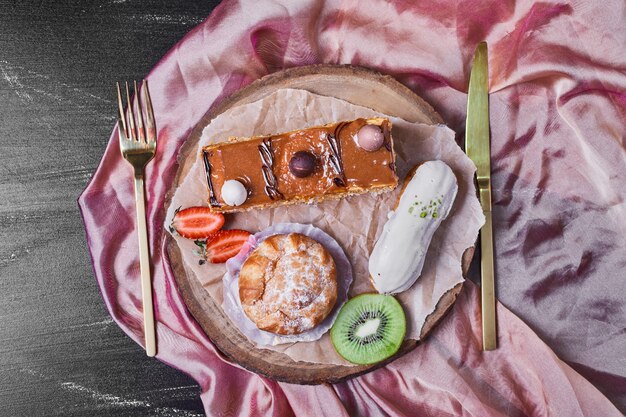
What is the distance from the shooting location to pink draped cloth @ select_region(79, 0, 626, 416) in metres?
3.52

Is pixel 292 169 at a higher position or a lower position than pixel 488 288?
higher

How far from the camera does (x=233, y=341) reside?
345cm

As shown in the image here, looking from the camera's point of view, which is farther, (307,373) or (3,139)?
(3,139)

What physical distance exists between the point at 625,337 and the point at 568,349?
14.3 inches

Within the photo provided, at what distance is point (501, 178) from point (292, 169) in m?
1.44

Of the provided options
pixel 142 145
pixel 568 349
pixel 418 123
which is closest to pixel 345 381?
pixel 568 349

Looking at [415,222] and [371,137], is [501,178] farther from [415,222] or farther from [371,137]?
[371,137]

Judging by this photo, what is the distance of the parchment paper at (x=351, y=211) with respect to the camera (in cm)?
335

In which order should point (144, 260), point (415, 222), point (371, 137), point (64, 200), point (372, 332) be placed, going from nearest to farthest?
point (371, 137) → point (415, 222) → point (372, 332) → point (144, 260) → point (64, 200)

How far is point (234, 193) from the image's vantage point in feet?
10.3

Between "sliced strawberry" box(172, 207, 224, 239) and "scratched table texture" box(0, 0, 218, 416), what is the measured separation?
2.90 ft

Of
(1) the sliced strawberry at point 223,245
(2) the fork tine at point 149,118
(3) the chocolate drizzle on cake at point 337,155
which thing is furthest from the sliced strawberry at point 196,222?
(3) the chocolate drizzle on cake at point 337,155

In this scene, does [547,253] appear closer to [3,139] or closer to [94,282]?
[94,282]

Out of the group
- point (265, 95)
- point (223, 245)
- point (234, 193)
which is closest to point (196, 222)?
point (223, 245)
